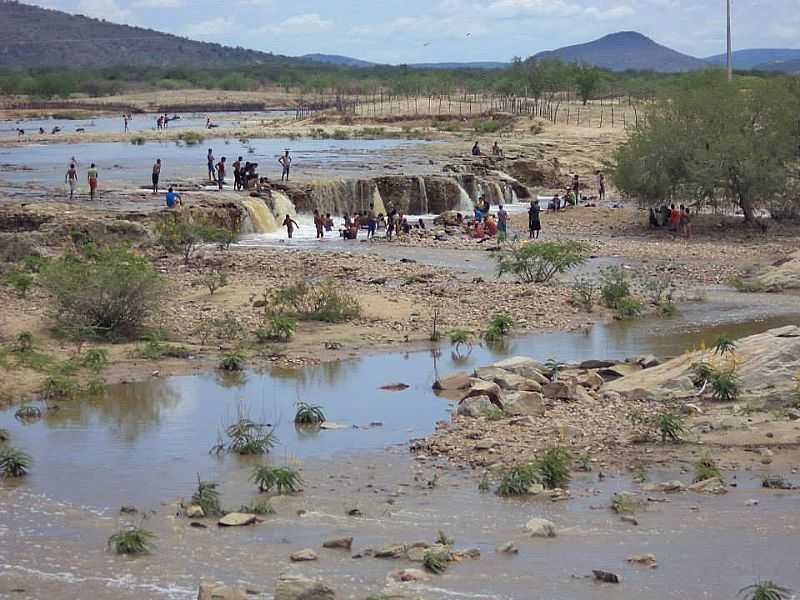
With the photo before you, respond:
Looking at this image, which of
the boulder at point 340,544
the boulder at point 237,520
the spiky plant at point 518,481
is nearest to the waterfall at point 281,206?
the spiky plant at point 518,481

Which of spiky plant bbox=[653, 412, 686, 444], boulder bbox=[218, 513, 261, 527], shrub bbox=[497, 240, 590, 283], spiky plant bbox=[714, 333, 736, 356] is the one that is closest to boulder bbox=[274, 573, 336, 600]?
boulder bbox=[218, 513, 261, 527]

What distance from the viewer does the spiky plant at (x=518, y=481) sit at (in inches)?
539

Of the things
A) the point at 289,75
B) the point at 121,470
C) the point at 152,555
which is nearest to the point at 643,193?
the point at 121,470

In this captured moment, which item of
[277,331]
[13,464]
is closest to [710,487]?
[13,464]

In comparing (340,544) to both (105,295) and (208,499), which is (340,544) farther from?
(105,295)

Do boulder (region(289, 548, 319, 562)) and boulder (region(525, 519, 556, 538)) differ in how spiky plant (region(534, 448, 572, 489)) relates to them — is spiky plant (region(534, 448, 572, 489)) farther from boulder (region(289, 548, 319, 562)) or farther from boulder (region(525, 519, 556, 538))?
boulder (region(289, 548, 319, 562))

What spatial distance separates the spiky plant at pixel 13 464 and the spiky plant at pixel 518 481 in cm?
539

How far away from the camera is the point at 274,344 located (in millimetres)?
22156

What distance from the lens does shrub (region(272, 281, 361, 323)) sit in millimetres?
24000

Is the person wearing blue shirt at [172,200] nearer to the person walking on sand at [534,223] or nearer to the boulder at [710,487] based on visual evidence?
the person walking on sand at [534,223]

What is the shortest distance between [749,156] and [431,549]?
2879cm

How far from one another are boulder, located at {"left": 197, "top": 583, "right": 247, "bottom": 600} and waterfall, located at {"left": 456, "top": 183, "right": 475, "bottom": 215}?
3573 centimetres

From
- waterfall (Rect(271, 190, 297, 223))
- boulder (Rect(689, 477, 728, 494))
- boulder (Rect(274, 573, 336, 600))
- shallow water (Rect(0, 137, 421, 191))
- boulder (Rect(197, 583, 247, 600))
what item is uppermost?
shallow water (Rect(0, 137, 421, 191))

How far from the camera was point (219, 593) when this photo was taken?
33.9ft
